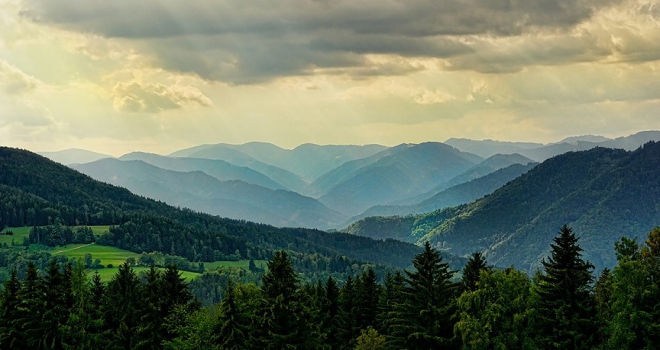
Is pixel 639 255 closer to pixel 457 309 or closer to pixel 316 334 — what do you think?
pixel 457 309

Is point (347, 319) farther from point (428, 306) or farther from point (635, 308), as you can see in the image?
point (635, 308)

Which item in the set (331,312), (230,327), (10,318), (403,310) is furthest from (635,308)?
(10,318)

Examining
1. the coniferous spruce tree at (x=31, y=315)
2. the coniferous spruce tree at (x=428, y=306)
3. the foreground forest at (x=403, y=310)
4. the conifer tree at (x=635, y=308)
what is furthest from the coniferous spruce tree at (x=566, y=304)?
the coniferous spruce tree at (x=31, y=315)

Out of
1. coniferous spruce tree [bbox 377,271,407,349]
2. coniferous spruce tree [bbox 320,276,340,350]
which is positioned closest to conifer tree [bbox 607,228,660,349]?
coniferous spruce tree [bbox 377,271,407,349]

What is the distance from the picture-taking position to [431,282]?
234 feet

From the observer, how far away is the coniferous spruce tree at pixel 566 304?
207ft

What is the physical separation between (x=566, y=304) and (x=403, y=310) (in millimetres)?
16628

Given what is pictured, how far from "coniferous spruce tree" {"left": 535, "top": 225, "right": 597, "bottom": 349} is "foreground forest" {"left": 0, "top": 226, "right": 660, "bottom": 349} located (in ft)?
0.30

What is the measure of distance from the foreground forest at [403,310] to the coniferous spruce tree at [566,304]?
91mm

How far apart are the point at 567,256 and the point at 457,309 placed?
12.0 meters

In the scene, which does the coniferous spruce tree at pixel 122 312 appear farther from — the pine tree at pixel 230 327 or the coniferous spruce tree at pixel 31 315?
the pine tree at pixel 230 327

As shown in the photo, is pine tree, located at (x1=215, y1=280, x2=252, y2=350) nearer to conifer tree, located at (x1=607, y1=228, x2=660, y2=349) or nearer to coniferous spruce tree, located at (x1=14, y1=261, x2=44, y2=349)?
coniferous spruce tree, located at (x1=14, y1=261, x2=44, y2=349)

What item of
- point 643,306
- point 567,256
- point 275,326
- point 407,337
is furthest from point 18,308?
point 643,306

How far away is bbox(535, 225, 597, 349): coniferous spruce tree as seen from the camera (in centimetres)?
6297
